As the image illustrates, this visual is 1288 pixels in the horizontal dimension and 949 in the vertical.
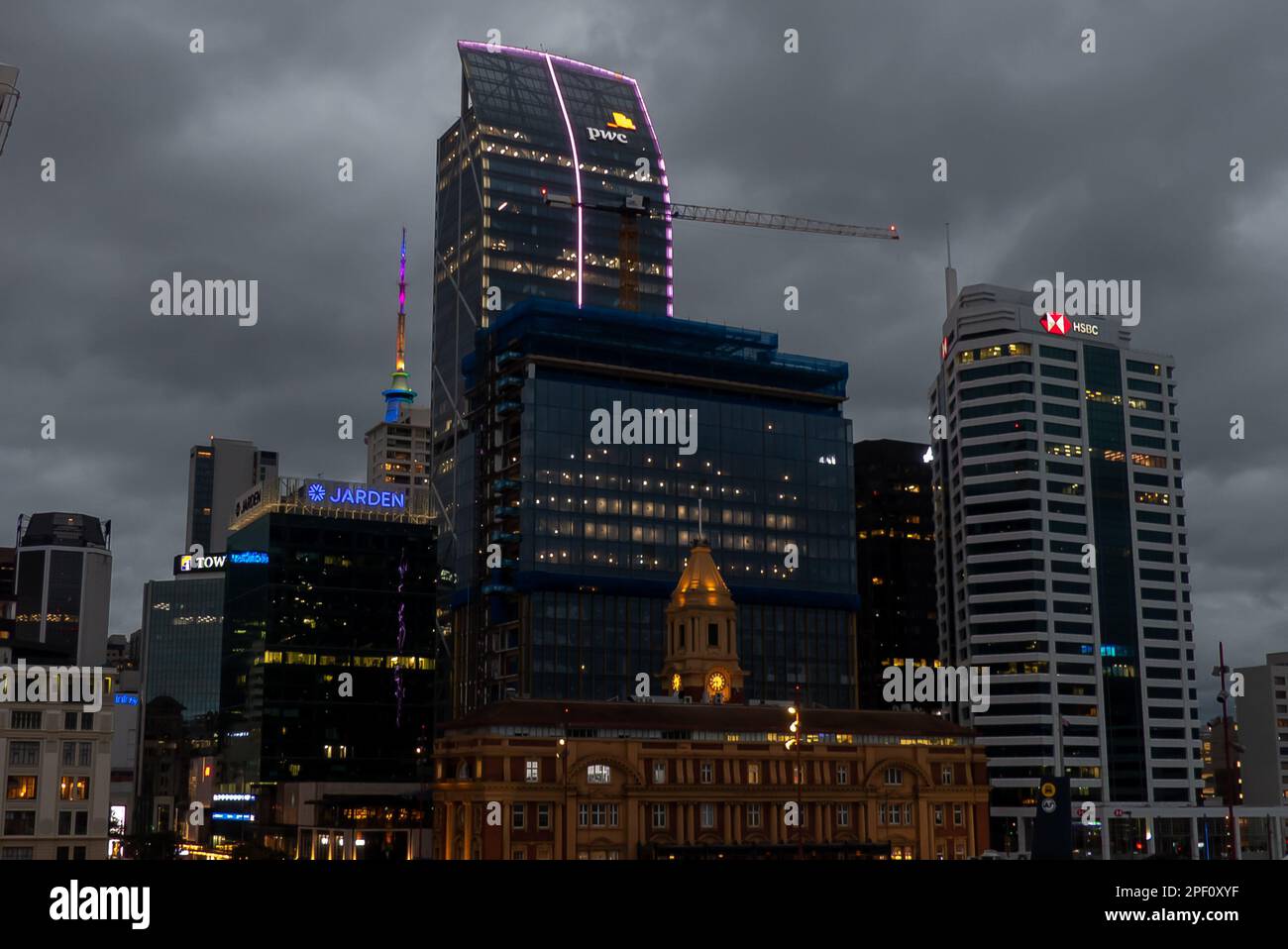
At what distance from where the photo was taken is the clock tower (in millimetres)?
172625

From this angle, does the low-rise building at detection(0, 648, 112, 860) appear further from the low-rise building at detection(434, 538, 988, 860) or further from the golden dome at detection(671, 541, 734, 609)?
the golden dome at detection(671, 541, 734, 609)

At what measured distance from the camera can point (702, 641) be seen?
573 feet

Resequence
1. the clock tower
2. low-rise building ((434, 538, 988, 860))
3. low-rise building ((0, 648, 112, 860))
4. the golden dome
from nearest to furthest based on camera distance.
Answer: low-rise building ((0, 648, 112, 860))
low-rise building ((434, 538, 988, 860))
the clock tower
the golden dome

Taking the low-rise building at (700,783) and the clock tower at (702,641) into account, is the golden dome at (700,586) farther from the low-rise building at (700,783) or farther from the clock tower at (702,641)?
the low-rise building at (700,783)

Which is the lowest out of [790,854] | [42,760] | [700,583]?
[790,854]

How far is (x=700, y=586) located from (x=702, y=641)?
7.72 m

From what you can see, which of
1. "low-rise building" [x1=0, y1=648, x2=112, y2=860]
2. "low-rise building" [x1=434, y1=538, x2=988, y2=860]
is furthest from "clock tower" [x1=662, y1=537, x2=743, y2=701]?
"low-rise building" [x1=0, y1=648, x2=112, y2=860]

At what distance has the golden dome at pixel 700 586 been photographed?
177375 mm

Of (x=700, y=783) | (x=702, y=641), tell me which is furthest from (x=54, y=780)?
(x=702, y=641)

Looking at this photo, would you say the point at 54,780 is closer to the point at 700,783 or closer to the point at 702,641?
the point at 700,783
